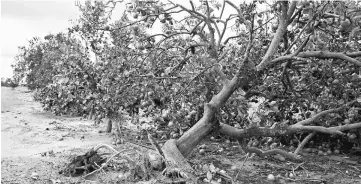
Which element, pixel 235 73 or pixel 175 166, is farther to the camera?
pixel 235 73

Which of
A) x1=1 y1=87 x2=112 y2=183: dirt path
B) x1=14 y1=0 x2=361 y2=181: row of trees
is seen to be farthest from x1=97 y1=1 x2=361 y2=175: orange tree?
x1=1 y1=87 x2=112 y2=183: dirt path

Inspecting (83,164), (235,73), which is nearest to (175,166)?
(83,164)

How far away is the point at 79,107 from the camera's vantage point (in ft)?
23.3

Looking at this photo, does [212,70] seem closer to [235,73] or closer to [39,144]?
[235,73]

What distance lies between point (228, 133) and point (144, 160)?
1.15 meters

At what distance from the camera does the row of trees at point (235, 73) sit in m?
4.09

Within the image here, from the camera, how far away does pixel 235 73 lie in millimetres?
5270

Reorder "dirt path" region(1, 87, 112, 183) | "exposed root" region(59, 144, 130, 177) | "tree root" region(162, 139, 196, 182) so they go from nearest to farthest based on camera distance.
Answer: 1. "tree root" region(162, 139, 196, 182)
2. "exposed root" region(59, 144, 130, 177)
3. "dirt path" region(1, 87, 112, 183)

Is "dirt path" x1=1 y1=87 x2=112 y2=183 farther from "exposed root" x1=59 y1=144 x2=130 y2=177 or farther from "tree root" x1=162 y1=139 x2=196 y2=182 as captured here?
"tree root" x1=162 y1=139 x2=196 y2=182

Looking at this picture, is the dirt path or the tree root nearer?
the tree root

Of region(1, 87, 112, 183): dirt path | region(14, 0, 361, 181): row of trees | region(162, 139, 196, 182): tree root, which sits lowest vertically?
region(1, 87, 112, 183): dirt path

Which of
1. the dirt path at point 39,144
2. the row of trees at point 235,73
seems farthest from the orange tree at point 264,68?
the dirt path at point 39,144

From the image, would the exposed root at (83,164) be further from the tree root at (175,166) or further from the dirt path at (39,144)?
the tree root at (175,166)

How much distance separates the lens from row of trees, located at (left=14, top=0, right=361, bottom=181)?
4.09m
